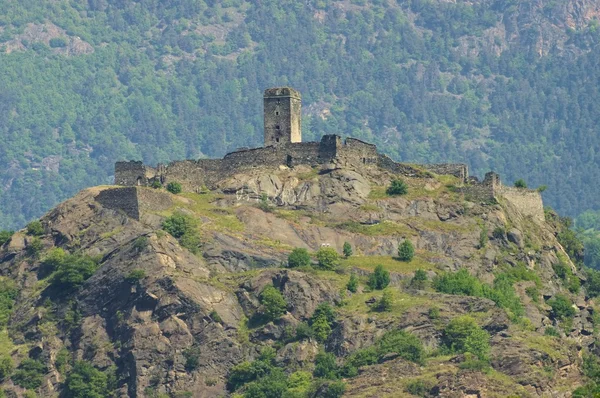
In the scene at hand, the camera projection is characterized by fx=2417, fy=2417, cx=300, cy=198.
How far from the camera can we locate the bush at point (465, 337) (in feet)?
567

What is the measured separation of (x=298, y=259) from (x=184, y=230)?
930cm

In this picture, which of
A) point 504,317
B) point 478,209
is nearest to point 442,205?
point 478,209

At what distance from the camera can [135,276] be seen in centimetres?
18025

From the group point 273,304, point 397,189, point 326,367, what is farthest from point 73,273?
point 397,189

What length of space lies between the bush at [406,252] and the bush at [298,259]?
25.1 ft

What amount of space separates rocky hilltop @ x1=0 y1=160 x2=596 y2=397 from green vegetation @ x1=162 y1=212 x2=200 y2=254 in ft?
0.50

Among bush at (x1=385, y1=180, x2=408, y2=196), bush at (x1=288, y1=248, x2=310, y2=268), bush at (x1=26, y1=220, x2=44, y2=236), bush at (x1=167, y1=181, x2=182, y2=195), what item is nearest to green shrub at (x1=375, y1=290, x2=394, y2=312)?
bush at (x1=288, y1=248, x2=310, y2=268)

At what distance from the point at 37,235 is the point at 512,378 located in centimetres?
4298

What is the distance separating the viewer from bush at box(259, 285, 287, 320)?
179 m

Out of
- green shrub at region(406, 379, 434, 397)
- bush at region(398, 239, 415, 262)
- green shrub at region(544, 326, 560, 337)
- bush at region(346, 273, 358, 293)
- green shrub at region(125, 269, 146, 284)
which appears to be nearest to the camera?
green shrub at region(406, 379, 434, 397)

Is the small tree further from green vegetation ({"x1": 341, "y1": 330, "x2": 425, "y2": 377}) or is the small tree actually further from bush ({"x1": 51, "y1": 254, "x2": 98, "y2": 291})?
bush ({"x1": 51, "y1": 254, "x2": 98, "y2": 291})

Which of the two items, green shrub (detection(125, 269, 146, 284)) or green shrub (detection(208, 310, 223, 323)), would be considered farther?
green shrub (detection(125, 269, 146, 284))

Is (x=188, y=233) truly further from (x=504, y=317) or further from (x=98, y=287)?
(x=504, y=317)

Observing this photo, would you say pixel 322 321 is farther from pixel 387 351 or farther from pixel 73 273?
pixel 73 273
